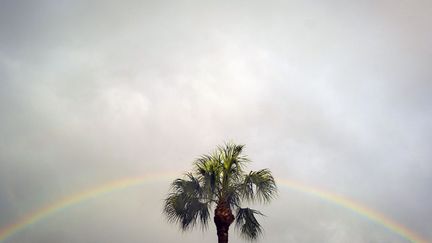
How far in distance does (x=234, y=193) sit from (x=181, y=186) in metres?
3.29

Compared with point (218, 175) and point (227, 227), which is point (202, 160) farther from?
point (227, 227)

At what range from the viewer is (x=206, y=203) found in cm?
3703

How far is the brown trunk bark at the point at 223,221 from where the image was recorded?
3581cm

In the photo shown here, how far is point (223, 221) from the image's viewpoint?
35.8m

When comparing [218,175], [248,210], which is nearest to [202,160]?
[218,175]

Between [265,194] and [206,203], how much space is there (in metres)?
3.64

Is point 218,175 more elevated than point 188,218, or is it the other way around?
point 218,175

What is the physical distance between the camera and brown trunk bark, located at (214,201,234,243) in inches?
1410

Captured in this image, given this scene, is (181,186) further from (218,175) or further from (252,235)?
(252,235)

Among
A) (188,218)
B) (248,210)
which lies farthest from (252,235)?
(188,218)

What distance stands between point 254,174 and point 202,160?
339 centimetres

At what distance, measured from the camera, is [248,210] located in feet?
121

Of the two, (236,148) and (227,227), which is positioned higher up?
(236,148)

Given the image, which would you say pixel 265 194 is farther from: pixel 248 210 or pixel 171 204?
pixel 171 204
